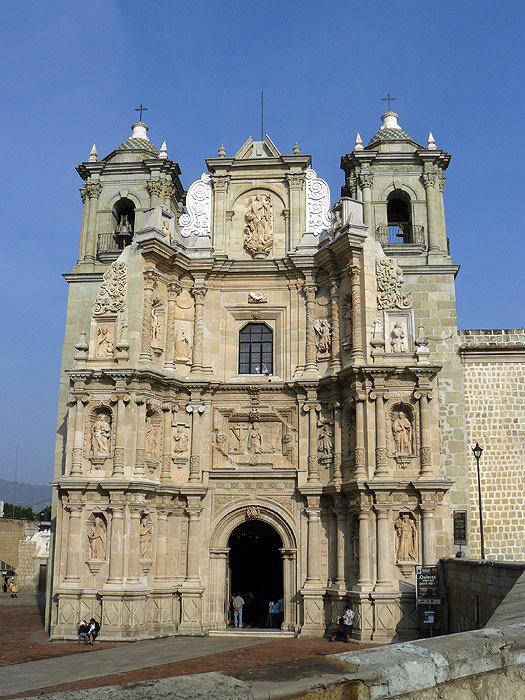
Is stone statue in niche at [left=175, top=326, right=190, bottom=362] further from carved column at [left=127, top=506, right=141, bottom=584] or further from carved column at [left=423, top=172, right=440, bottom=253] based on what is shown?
carved column at [left=423, top=172, right=440, bottom=253]

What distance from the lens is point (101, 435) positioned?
2242 centimetres

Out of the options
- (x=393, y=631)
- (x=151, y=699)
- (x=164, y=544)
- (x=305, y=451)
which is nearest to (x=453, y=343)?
(x=305, y=451)

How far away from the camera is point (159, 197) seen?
2833 cm

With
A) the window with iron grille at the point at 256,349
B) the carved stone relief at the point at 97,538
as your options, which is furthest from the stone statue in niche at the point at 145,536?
the window with iron grille at the point at 256,349

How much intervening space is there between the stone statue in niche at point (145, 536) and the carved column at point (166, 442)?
1421 mm

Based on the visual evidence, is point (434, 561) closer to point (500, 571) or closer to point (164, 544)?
point (500, 571)

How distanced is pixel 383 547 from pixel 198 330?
30.8ft

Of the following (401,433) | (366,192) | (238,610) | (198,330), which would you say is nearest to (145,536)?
(238,610)

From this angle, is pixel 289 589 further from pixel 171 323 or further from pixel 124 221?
pixel 124 221

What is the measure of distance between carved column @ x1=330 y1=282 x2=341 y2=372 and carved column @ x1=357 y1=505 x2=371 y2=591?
4.81 m

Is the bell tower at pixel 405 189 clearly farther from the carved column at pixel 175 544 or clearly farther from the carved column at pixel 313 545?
the carved column at pixel 175 544

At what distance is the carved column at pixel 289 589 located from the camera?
72.4 feet

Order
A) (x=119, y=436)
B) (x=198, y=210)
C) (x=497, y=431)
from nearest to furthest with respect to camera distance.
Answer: (x=119, y=436), (x=497, y=431), (x=198, y=210)

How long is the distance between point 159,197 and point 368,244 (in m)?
9.43
